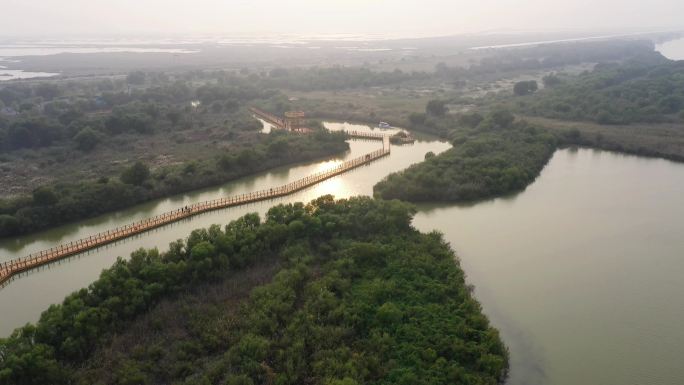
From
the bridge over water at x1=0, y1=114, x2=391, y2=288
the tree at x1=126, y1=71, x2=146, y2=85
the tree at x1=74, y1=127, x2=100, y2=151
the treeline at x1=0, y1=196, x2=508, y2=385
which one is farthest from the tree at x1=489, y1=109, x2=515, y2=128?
the tree at x1=126, y1=71, x2=146, y2=85

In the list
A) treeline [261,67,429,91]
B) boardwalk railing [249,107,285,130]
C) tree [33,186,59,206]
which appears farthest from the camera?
treeline [261,67,429,91]

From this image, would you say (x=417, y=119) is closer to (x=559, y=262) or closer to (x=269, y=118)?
(x=269, y=118)

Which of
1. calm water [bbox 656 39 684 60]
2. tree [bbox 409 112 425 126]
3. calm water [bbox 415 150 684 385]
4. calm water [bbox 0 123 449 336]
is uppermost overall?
tree [bbox 409 112 425 126]

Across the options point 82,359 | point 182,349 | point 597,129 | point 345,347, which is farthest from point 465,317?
point 597,129

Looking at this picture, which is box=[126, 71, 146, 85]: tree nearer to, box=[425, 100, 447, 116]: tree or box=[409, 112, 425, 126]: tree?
box=[409, 112, 425, 126]: tree

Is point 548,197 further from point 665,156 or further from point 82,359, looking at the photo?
point 82,359

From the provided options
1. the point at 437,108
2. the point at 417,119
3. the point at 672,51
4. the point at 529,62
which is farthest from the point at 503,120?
the point at 672,51

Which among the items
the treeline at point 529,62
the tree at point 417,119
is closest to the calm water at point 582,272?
the tree at point 417,119
